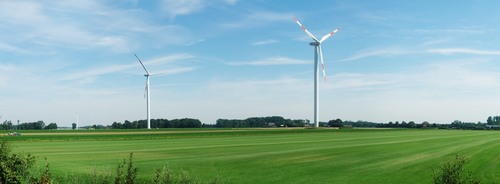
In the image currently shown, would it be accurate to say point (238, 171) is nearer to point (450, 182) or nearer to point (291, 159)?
point (291, 159)

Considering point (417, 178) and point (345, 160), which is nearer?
point (417, 178)

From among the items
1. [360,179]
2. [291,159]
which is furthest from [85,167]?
[360,179]

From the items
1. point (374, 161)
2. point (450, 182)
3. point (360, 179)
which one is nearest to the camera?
point (450, 182)

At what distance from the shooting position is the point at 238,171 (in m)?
33.8

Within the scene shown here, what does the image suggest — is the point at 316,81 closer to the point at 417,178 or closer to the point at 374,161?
the point at 374,161

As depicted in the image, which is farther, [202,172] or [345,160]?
[345,160]

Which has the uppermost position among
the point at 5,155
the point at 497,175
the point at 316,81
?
the point at 316,81

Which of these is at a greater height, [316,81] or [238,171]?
[316,81]

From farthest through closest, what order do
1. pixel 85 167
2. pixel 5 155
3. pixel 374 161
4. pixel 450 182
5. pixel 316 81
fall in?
1. pixel 316 81
2. pixel 374 161
3. pixel 85 167
4. pixel 5 155
5. pixel 450 182

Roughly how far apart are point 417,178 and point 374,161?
10855mm

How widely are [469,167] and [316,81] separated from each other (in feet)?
414

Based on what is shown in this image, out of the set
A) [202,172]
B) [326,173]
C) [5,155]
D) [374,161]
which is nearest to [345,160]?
[374,161]

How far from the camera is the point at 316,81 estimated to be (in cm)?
16362

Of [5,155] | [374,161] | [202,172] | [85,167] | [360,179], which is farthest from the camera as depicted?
[374,161]
